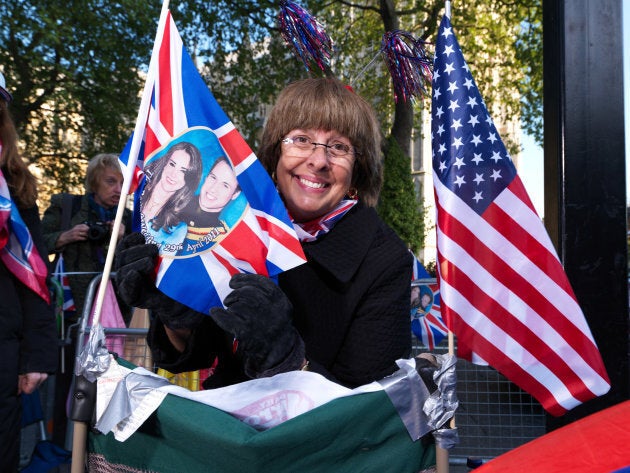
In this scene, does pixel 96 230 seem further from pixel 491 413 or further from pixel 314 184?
pixel 314 184

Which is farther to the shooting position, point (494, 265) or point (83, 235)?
point (83, 235)

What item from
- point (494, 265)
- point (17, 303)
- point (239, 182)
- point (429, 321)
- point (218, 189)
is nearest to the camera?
point (218, 189)

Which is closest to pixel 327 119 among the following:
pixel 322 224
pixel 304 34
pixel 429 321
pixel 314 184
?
pixel 314 184

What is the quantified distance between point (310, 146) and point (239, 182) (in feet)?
1.44

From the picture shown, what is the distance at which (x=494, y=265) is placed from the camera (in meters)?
2.19

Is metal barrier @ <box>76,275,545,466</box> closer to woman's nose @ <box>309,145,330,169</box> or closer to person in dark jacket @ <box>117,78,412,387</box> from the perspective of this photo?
person in dark jacket @ <box>117,78,412,387</box>

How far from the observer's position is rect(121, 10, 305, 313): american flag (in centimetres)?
168

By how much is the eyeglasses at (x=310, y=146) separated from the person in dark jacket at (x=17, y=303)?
55.4 inches

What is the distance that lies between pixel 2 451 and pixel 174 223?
176 cm

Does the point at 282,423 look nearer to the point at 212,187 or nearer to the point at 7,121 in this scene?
the point at 212,187

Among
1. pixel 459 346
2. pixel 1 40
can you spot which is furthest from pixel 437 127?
pixel 1 40

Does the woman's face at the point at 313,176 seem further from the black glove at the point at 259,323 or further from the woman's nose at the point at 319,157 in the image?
the black glove at the point at 259,323

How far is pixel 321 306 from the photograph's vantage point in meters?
2.11

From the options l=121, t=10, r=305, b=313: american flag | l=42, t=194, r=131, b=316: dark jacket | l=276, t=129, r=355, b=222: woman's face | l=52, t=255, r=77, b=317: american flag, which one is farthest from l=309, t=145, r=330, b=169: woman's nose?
l=52, t=255, r=77, b=317: american flag
